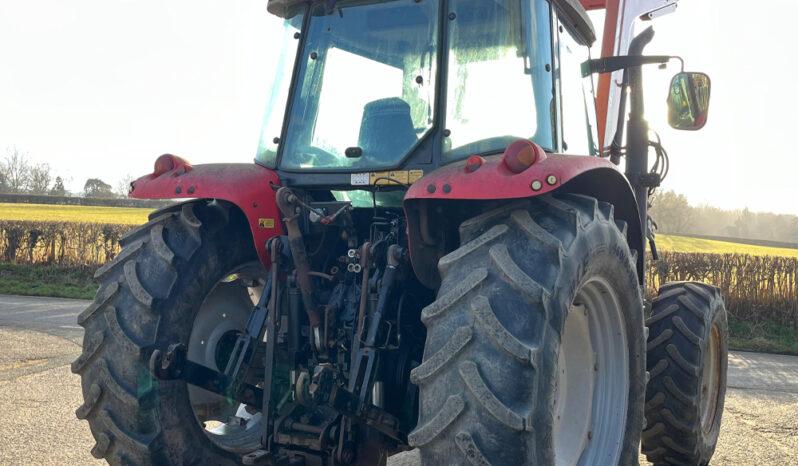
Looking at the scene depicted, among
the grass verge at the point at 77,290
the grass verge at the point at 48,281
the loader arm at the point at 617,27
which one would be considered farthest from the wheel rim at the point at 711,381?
the grass verge at the point at 48,281

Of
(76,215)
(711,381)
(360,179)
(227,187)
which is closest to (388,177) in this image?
(360,179)

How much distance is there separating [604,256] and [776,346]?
1002 centimetres

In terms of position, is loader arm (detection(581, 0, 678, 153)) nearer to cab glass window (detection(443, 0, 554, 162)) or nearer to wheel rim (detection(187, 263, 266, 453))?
cab glass window (detection(443, 0, 554, 162))

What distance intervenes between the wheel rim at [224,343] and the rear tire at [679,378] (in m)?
2.34

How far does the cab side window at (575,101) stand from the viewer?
3.42 metres

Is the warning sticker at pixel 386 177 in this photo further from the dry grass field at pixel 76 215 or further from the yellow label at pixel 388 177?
the dry grass field at pixel 76 215

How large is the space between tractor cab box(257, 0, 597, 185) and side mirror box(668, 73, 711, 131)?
61cm

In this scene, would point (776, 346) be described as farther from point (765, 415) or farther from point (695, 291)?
point (695, 291)

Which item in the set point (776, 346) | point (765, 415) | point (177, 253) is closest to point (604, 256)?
point (177, 253)

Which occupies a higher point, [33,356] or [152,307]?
[152,307]

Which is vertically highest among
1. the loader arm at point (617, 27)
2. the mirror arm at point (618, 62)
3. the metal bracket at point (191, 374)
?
the loader arm at point (617, 27)

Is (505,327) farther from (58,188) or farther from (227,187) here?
(58,188)

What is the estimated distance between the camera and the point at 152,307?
2.94 metres

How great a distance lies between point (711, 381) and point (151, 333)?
3684 mm
